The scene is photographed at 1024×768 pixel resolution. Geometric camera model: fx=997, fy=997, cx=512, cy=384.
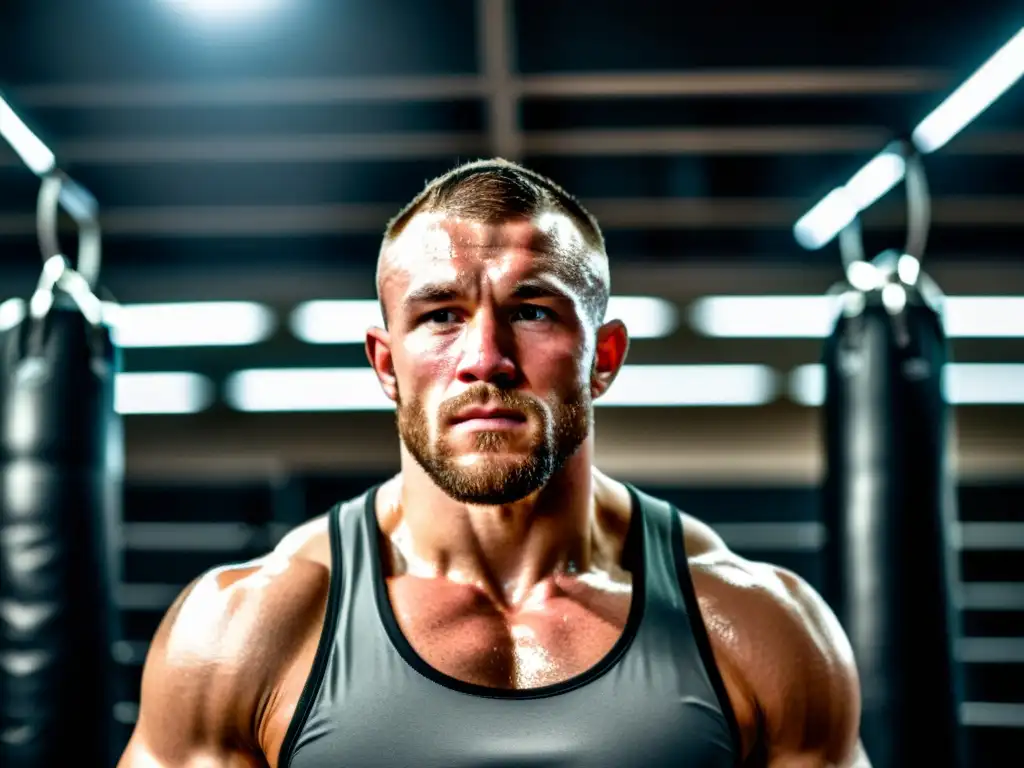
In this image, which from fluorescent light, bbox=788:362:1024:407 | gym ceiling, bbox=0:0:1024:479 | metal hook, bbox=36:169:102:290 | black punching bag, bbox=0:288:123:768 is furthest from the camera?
fluorescent light, bbox=788:362:1024:407

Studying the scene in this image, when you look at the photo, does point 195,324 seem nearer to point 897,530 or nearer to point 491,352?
point 897,530

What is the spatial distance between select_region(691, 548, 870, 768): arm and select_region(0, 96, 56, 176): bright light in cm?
231

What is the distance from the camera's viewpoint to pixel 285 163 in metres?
4.55

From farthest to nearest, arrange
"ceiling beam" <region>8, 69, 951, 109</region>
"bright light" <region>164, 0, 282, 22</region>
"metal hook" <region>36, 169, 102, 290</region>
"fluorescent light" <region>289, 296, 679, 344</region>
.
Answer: "fluorescent light" <region>289, 296, 679, 344</region>, "ceiling beam" <region>8, 69, 951, 109</region>, "bright light" <region>164, 0, 282, 22</region>, "metal hook" <region>36, 169, 102, 290</region>

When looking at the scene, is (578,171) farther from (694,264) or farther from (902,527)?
(902,527)

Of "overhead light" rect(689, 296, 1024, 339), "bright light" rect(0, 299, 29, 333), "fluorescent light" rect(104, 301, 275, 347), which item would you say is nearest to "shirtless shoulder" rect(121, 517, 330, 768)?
"bright light" rect(0, 299, 29, 333)

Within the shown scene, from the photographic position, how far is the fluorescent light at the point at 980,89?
9.51 feet

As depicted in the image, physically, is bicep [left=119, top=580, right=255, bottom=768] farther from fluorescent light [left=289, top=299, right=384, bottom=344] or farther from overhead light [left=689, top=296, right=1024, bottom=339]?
overhead light [left=689, top=296, right=1024, bottom=339]

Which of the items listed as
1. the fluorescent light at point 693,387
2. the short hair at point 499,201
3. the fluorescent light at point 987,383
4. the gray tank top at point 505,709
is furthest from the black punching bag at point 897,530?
the fluorescent light at point 987,383

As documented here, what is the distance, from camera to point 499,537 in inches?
71.7

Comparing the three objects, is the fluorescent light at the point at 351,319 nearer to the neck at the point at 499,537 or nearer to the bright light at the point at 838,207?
the bright light at the point at 838,207

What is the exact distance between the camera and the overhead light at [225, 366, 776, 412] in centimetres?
598

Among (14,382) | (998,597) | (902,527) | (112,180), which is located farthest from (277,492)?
(998,597)

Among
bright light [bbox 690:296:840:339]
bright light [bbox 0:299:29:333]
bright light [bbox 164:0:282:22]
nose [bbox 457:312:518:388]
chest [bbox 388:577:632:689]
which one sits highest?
bright light [bbox 690:296:840:339]
